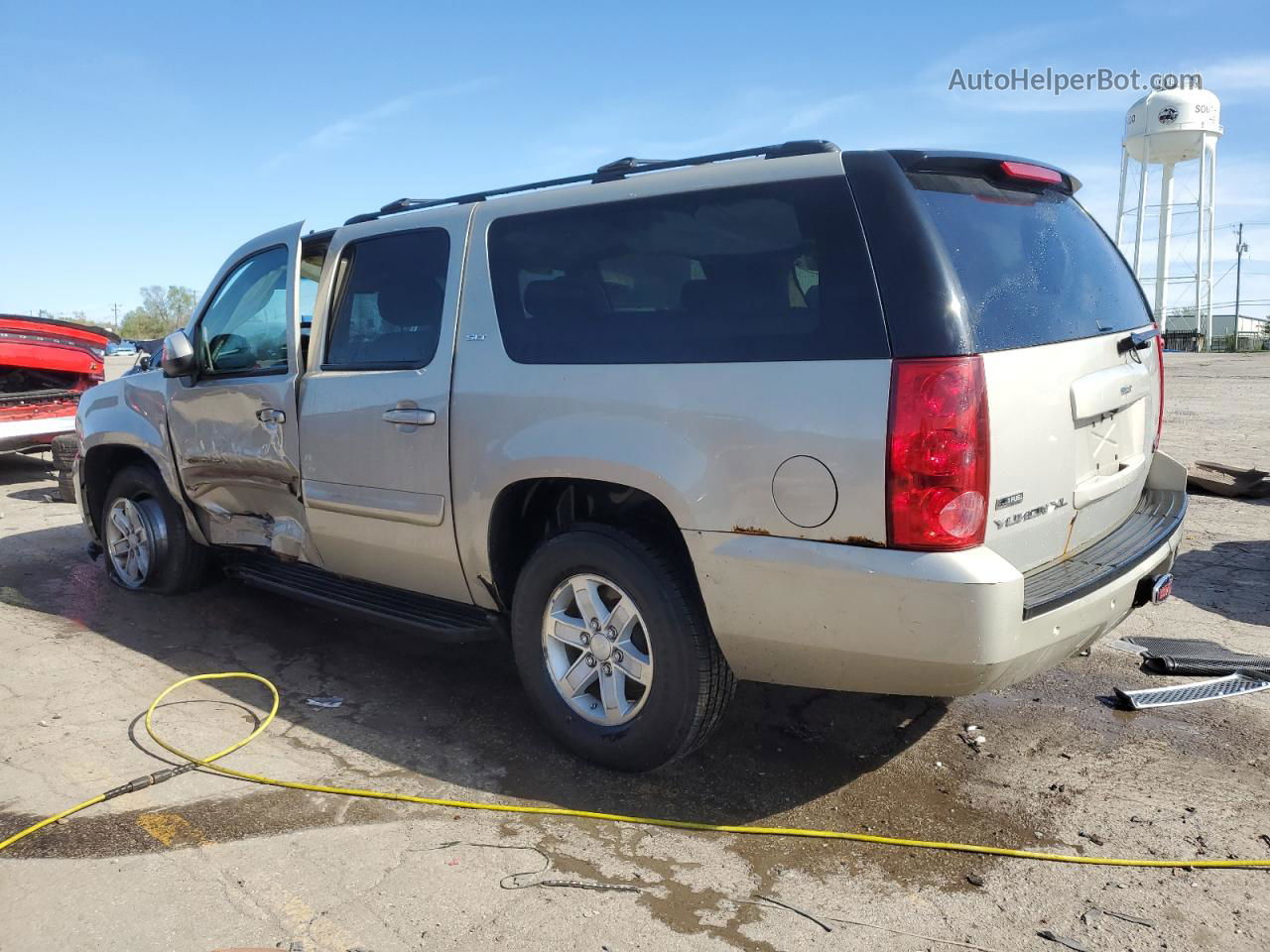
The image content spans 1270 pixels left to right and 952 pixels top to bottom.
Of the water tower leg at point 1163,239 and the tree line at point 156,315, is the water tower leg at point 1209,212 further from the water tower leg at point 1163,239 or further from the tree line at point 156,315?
the tree line at point 156,315

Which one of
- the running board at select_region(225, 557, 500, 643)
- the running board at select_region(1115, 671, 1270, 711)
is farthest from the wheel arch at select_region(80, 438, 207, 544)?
the running board at select_region(1115, 671, 1270, 711)

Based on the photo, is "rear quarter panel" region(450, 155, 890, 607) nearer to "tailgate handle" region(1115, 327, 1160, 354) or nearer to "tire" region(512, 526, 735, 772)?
"tire" region(512, 526, 735, 772)

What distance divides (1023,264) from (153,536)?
4810 millimetres

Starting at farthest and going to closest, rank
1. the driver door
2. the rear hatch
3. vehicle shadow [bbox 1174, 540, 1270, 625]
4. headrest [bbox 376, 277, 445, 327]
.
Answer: vehicle shadow [bbox 1174, 540, 1270, 625] < the driver door < headrest [bbox 376, 277, 445, 327] < the rear hatch

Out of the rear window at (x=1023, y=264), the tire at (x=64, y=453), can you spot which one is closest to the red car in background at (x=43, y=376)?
the tire at (x=64, y=453)

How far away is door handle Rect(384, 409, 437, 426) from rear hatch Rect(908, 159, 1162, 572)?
199cm

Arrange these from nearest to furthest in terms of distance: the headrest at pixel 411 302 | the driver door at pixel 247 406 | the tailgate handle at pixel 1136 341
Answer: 1. the tailgate handle at pixel 1136 341
2. the headrest at pixel 411 302
3. the driver door at pixel 247 406

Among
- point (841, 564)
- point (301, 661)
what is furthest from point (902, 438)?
point (301, 661)

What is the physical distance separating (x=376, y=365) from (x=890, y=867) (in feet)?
9.17

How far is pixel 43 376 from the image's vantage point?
455 inches

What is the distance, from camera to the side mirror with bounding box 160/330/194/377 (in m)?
5.04

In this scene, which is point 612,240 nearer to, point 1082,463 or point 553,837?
point 1082,463

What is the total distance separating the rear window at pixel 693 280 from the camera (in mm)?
2957

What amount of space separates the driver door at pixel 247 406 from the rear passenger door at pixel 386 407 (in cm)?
20
